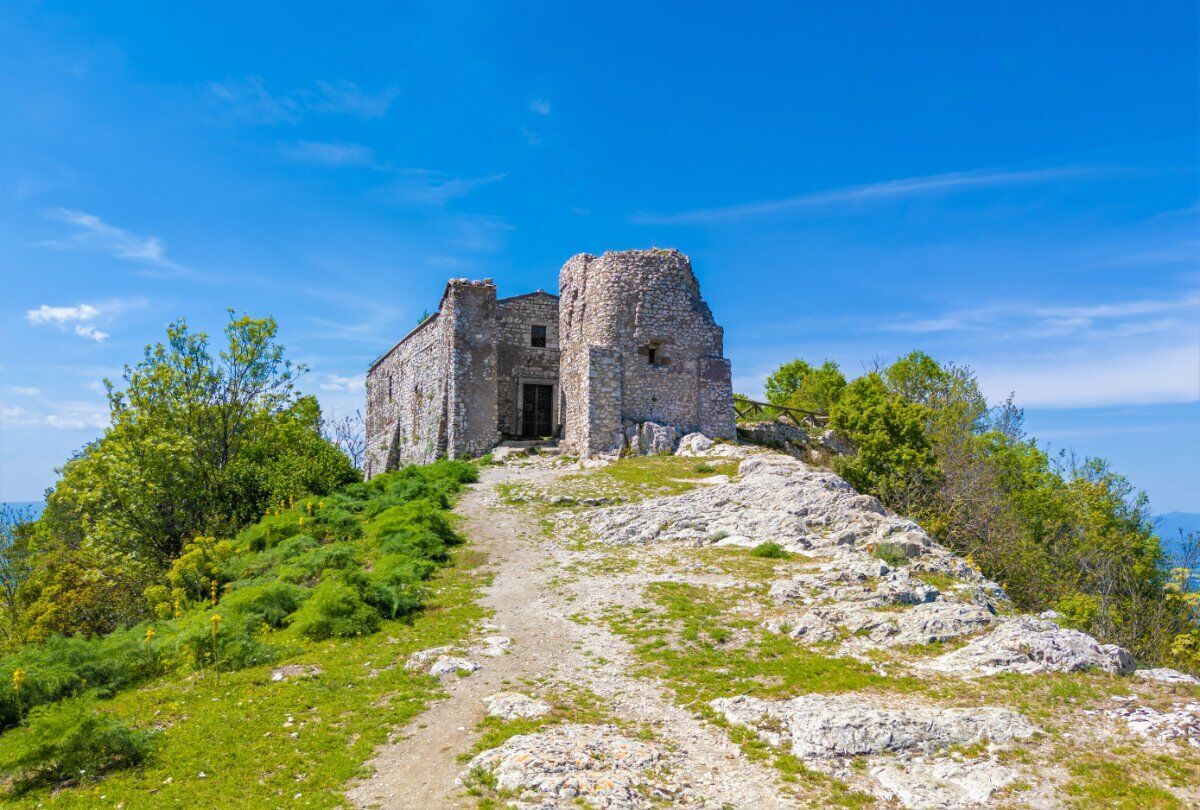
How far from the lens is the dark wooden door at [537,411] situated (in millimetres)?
34188

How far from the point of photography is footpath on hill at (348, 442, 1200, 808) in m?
7.43

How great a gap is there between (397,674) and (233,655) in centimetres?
289

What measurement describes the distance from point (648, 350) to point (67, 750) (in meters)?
24.8

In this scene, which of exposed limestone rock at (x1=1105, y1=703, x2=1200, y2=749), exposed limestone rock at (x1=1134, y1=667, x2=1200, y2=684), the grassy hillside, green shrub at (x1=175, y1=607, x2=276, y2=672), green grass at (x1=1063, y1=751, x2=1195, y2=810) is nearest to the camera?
green grass at (x1=1063, y1=751, x2=1195, y2=810)

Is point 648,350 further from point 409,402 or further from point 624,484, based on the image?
point 409,402

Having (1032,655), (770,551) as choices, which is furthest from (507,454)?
(1032,655)

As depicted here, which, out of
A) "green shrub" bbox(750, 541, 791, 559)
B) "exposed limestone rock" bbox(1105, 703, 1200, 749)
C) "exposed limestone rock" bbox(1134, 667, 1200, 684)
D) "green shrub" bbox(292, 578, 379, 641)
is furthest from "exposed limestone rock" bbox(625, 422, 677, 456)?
"exposed limestone rock" bbox(1105, 703, 1200, 749)

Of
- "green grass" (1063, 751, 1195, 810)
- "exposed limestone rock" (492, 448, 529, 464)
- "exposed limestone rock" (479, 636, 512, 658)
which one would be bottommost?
"green grass" (1063, 751, 1195, 810)

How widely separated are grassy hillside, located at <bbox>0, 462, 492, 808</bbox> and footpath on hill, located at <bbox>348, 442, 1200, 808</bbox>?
0.85 metres

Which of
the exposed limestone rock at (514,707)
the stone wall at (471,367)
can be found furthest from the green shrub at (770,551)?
the stone wall at (471,367)

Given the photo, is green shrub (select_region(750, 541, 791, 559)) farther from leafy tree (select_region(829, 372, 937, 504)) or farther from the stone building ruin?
the stone building ruin

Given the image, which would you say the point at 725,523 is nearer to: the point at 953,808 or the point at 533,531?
the point at 533,531

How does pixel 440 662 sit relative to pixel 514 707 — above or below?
above

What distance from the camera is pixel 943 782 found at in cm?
748
